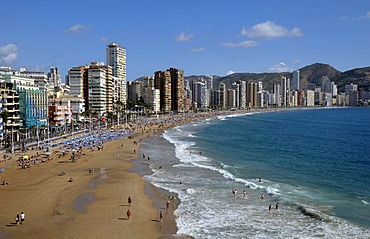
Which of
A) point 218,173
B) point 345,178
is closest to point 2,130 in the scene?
point 218,173

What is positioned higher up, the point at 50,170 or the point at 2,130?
the point at 2,130

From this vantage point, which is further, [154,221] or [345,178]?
[345,178]

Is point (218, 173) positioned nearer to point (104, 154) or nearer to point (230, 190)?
point (230, 190)

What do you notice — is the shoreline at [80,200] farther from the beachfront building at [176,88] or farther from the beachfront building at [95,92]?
the beachfront building at [176,88]

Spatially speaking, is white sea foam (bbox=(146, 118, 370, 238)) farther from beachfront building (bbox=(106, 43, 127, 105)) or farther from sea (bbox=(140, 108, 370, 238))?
beachfront building (bbox=(106, 43, 127, 105))

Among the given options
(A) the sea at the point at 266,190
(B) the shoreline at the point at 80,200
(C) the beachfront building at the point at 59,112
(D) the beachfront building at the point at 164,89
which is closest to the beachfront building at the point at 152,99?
(D) the beachfront building at the point at 164,89

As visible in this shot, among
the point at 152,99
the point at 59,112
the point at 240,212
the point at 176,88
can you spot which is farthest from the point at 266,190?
the point at 176,88
